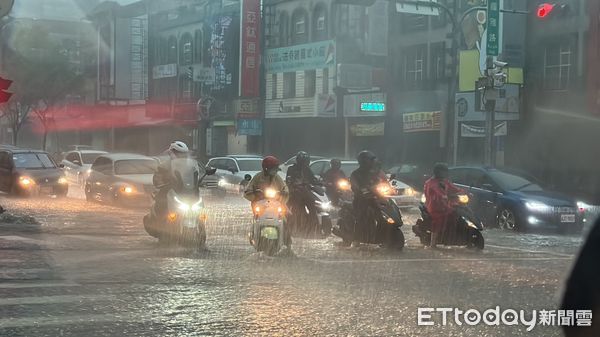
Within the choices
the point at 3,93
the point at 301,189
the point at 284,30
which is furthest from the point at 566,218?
the point at 284,30

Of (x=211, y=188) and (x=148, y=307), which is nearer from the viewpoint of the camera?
(x=148, y=307)

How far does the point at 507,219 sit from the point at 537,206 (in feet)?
2.56

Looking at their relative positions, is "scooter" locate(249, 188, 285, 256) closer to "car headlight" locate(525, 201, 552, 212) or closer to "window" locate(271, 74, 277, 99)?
"car headlight" locate(525, 201, 552, 212)

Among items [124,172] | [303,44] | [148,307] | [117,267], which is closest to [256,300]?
[148,307]

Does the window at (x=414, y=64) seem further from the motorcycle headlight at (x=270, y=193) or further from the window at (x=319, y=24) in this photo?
the motorcycle headlight at (x=270, y=193)

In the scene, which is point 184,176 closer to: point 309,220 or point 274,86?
point 309,220

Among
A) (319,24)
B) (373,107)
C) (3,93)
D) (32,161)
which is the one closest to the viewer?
(3,93)

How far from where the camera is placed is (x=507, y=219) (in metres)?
16.4

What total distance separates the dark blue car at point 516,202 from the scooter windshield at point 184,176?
7761 millimetres

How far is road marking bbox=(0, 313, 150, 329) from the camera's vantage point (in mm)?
6293

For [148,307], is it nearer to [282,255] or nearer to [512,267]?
[282,255]

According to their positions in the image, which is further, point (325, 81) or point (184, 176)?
point (325, 81)

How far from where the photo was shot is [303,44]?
132 ft

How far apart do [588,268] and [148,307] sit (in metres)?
5.43
